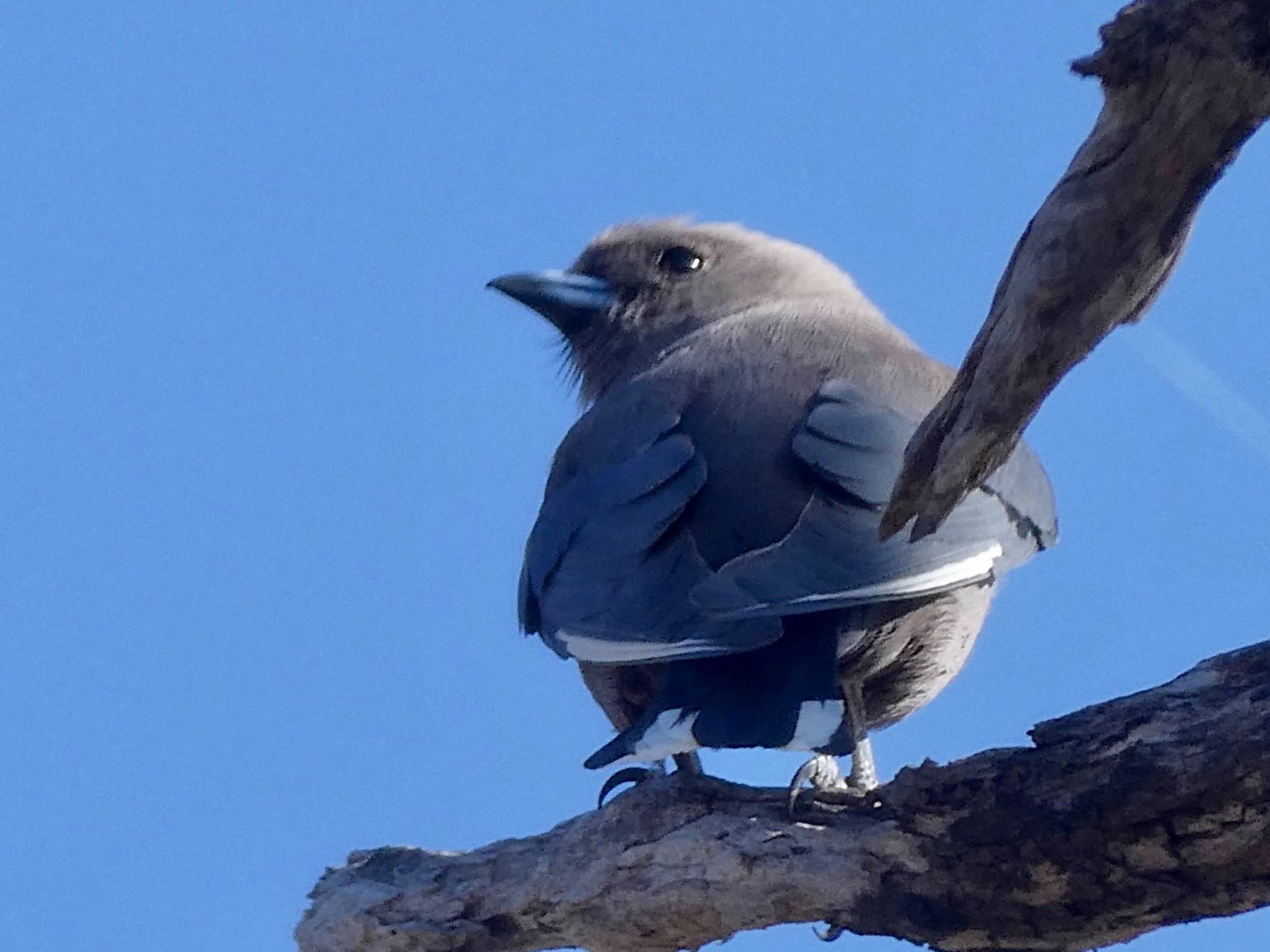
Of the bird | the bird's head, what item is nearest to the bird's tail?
the bird

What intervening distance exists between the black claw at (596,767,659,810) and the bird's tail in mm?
442

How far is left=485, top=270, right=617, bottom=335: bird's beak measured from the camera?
616cm

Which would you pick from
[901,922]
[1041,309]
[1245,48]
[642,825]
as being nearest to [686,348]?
[642,825]

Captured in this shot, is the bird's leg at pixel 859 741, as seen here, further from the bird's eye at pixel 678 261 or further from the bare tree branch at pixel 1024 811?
the bird's eye at pixel 678 261

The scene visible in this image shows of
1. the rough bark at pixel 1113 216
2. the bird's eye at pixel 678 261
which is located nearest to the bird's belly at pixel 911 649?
the rough bark at pixel 1113 216

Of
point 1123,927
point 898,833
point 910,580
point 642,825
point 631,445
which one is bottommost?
point 1123,927

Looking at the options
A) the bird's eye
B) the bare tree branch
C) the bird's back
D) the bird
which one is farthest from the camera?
the bird's eye

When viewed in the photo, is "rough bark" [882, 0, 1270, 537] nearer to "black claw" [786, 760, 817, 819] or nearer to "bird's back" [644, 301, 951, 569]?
"black claw" [786, 760, 817, 819]

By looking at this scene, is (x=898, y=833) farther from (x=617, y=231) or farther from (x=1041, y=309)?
(x=617, y=231)

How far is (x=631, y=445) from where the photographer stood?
187 inches

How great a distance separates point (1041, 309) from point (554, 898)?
1.90 metres

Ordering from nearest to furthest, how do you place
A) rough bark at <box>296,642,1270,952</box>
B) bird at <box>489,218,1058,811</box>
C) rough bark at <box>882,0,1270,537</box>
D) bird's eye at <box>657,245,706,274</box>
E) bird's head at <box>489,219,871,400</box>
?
rough bark at <box>882,0,1270,537</box> → rough bark at <box>296,642,1270,952</box> → bird at <box>489,218,1058,811</box> → bird's head at <box>489,219,871,400</box> → bird's eye at <box>657,245,706,274</box>

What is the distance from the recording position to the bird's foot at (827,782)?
145 inches

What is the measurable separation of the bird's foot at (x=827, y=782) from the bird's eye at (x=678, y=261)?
6.84 feet
